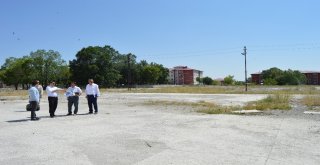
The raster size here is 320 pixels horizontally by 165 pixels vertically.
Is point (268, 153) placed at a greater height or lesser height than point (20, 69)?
lesser

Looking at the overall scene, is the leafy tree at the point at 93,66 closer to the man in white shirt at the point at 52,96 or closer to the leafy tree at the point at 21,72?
the leafy tree at the point at 21,72

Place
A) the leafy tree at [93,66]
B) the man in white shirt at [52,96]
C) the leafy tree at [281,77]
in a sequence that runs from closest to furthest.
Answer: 1. the man in white shirt at [52,96]
2. the leafy tree at [93,66]
3. the leafy tree at [281,77]

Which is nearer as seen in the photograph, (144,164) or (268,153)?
(144,164)

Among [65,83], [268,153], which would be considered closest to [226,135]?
[268,153]

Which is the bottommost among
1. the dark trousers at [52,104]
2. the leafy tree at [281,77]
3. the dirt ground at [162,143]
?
the dirt ground at [162,143]

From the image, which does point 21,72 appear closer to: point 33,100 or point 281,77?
point 33,100

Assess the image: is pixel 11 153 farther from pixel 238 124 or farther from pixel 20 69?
pixel 20 69

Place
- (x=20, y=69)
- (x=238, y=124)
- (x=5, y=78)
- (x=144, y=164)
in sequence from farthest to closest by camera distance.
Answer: (x=5, y=78) < (x=20, y=69) < (x=238, y=124) < (x=144, y=164)

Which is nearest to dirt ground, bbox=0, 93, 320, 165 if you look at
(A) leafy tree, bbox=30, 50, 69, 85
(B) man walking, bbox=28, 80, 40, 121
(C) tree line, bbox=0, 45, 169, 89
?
(B) man walking, bbox=28, 80, 40, 121

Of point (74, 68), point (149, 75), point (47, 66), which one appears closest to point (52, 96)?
point (74, 68)

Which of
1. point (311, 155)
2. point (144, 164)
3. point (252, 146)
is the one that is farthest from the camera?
point (252, 146)

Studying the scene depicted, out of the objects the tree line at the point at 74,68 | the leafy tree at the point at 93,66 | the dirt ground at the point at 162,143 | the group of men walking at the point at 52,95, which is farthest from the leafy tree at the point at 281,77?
the dirt ground at the point at 162,143

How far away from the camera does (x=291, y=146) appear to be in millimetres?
9898

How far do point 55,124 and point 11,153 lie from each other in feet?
19.2
